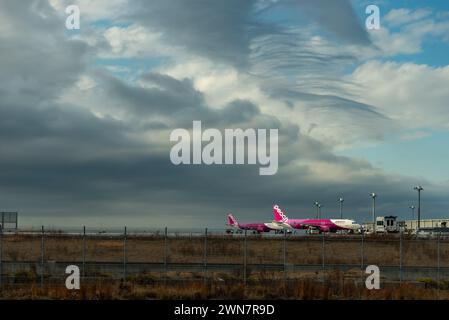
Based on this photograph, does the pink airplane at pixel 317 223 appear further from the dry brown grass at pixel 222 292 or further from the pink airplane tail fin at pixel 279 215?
the dry brown grass at pixel 222 292

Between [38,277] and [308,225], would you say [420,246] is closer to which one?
[38,277]

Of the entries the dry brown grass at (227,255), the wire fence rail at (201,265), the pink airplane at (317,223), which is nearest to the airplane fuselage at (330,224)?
the pink airplane at (317,223)

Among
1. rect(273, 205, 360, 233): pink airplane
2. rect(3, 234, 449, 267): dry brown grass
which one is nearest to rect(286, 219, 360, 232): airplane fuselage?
rect(273, 205, 360, 233): pink airplane

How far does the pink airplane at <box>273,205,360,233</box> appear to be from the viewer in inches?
4673

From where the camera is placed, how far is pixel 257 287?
28.2 m

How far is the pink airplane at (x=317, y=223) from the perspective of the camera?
389ft

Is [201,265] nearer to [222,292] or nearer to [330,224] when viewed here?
[222,292]

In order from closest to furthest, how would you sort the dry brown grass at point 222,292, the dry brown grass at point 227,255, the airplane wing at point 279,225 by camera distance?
the dry brown grass at point 222,292 → the dry brown grass at point 227,255 → the airplane wing at point 279,225

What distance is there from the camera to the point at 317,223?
128750 mm

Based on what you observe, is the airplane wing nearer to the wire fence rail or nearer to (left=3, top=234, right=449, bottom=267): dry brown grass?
(left=3, top=234, right=449, bottom=267): dry brown grass

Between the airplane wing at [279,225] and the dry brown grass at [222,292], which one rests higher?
the airplane wing at [279,225]
